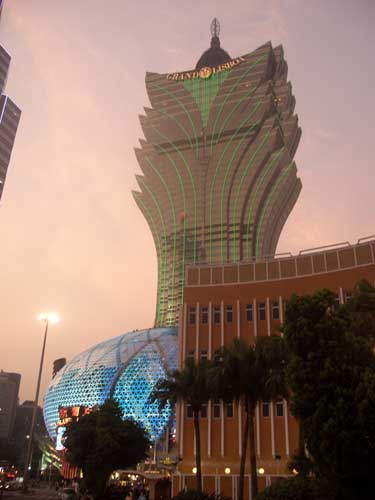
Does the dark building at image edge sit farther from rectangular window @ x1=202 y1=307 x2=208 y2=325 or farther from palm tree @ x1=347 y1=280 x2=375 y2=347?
palm tree @ x1=347 y1=280 x2=375 y2=347

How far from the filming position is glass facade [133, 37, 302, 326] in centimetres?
15162

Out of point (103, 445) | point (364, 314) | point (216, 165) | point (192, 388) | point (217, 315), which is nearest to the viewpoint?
point (364, 314)

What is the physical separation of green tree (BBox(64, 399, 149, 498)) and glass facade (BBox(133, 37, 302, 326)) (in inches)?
3731

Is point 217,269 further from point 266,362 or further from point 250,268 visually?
point 266,362

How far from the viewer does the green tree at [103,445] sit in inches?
2175

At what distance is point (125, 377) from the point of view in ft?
356

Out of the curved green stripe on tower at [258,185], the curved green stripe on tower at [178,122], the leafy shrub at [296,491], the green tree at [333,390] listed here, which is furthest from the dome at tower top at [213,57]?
the leafy shrub at [296,491]

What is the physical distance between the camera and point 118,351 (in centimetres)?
11381

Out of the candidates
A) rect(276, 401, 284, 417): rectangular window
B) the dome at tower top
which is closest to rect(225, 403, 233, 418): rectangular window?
rect(276, 401, 284, 417): rectangular window

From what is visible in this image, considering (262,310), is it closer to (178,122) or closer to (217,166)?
(217,166)

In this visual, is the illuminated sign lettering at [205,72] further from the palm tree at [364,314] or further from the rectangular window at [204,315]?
the palm tree at [364,314]

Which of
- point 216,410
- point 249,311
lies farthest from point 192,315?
point 216,410

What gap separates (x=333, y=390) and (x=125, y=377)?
85.3 metres

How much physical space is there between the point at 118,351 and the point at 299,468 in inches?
3161
